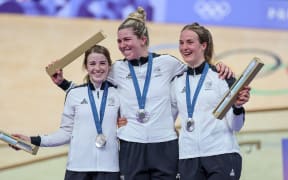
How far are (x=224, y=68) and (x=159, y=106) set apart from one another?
0.39 meters

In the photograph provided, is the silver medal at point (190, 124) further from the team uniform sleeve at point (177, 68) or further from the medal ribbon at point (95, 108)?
the medal ribbon at point (95, 108)

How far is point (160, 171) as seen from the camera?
3076mm

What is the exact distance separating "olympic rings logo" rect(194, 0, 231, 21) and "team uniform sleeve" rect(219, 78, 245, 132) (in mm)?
4031

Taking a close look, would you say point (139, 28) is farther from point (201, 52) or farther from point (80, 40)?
point (80, 40)

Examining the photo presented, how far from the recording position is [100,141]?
3141mm

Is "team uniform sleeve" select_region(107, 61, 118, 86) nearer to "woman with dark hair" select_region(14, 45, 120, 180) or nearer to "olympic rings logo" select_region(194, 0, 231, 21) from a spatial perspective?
"woman with dark hair" select_region(14, 45, 120, 180)

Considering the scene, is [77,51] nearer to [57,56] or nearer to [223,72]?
[223,72]

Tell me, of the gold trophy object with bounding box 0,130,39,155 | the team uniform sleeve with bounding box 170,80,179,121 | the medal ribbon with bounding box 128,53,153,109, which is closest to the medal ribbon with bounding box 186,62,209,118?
the team uniform sleeve with bounding box 170,80,179,121

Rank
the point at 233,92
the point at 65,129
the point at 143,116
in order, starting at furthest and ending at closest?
the point at 65,129
the point at 143,116
the point at 233,92

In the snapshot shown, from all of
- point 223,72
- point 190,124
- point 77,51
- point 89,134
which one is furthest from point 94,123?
point 223,72

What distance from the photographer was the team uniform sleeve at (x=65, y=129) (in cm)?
330

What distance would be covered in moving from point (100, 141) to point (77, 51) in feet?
1.64

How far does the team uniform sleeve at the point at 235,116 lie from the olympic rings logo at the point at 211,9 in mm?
4031

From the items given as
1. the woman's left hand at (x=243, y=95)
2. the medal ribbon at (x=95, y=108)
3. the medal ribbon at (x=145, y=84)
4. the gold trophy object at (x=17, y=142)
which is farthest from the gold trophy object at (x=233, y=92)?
the gold trophy object at (x=17, y=142)
